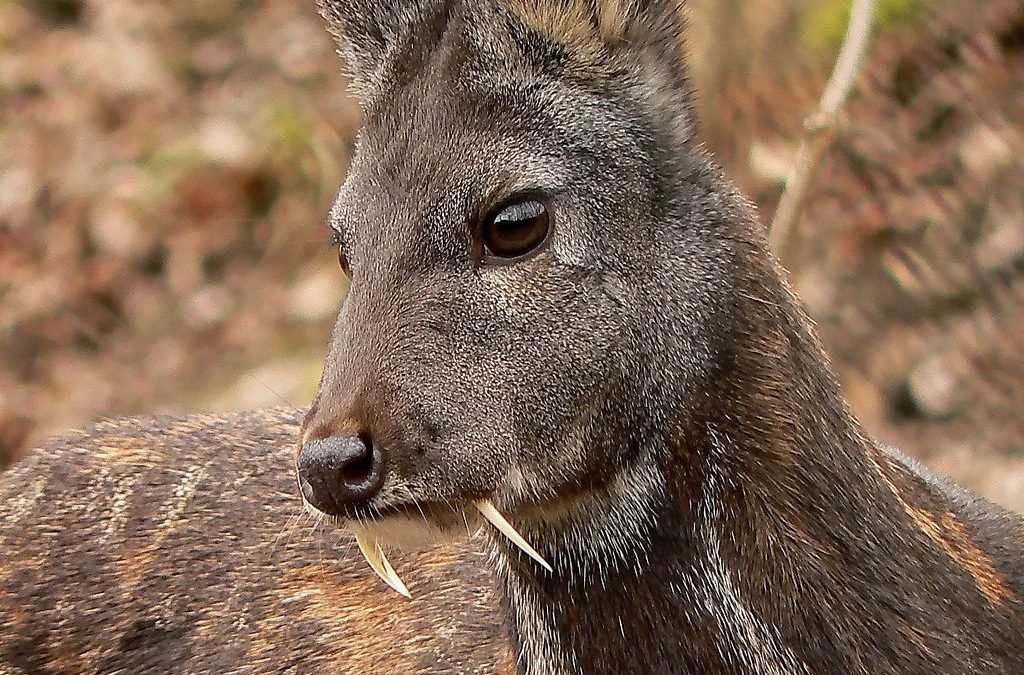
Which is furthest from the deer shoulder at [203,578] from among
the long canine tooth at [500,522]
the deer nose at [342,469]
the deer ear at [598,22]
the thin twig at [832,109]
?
the thin twig at [832,109]

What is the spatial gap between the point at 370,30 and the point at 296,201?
6505mm

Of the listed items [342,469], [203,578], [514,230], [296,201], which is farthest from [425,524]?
[296,201]

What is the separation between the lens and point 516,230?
318 centimetres

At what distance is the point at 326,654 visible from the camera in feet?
14.9

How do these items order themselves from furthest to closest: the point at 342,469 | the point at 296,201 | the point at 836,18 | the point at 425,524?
the point at 296,201 → the point at 836,18 → the point at 425,524 → the point at 342,469

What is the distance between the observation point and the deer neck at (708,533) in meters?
3.31

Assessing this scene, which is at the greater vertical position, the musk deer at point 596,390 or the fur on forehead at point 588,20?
the fur on forehead at point 588,20

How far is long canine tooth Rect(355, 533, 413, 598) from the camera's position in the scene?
3.21 meters

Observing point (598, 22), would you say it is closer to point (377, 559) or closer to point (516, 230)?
point (516, 230)

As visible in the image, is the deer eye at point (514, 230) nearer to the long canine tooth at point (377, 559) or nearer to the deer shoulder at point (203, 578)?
the long canine tooth at point (377, 559)

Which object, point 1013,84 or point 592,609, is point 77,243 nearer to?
point 1013,84

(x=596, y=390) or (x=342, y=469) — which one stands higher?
(x=596, y=390)

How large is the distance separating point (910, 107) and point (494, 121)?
17.6 feet

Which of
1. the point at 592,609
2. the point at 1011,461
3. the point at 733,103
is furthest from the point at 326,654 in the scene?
the point at 733,103
